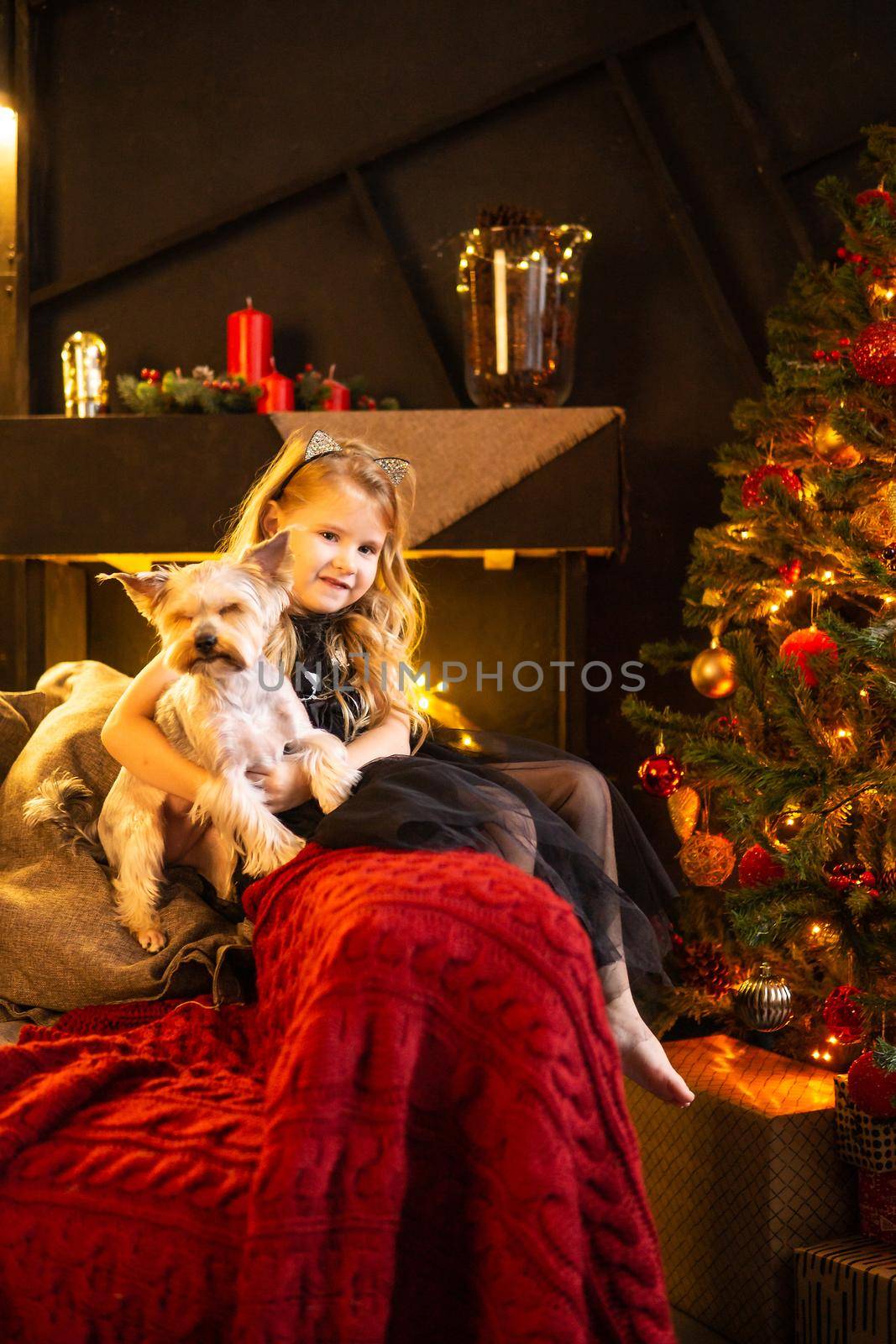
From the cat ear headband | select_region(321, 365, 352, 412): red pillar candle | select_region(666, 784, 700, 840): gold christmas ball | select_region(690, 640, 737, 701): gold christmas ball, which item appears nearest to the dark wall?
select_region(321, 365, 352, 412): red pillar candle

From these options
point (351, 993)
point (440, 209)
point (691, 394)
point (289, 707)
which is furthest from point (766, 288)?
point (351, 993)

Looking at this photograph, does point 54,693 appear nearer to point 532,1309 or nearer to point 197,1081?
point 197,1081

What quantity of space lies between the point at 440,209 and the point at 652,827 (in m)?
A: 1.85

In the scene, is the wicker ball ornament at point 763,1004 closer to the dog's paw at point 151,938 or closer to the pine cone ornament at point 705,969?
the pine cone ornament at point 705,969

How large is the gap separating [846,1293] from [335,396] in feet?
7.39

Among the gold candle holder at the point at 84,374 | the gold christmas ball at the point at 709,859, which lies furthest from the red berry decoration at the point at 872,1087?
the gold candle holder at the point at 84,374

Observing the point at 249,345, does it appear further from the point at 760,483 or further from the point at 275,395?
the point at 760,483

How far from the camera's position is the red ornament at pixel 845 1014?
72.4 inches

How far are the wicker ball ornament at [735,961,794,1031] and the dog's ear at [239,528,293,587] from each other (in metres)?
1.09

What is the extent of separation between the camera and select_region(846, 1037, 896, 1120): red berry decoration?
1660mm

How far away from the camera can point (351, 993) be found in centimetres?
107

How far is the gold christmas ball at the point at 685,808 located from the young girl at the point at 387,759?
0.32 m

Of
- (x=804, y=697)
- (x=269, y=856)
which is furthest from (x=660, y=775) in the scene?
(x=269, y=856)

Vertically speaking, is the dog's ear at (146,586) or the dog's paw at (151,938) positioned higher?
the dog's ear at (146,586)
